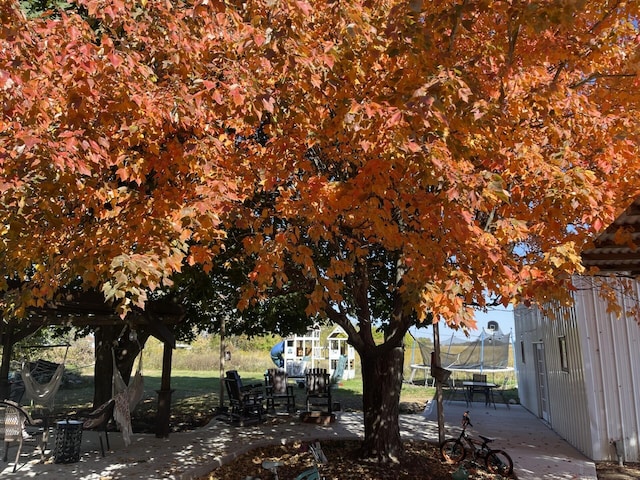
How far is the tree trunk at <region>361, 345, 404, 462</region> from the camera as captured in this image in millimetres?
7812

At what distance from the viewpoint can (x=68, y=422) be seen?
7.84 metres

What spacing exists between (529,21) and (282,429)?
31.1ft

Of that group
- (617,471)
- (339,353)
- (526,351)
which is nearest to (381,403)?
(617,471)

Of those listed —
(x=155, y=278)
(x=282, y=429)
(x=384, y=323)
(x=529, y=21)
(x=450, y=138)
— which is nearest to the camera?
(x=529, y=21)

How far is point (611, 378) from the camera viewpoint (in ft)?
27.2

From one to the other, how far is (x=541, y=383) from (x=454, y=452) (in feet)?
19.5

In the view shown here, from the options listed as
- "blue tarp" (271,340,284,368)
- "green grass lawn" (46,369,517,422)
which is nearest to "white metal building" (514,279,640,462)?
"green grass lawn" (46,369,517,422)

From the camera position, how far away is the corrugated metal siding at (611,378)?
26.6 feet

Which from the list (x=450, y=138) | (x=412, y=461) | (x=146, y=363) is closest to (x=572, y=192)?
(x=450, y=138)

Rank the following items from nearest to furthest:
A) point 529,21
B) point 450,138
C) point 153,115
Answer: point 529,21 → point 450,138 → point 153,115

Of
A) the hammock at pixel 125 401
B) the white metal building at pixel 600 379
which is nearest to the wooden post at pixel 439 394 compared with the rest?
the white metal building at pixel 600 379

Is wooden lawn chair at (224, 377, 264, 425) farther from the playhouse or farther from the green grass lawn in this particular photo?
the playhouse

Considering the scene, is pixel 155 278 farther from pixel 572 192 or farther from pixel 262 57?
pixel 572 192

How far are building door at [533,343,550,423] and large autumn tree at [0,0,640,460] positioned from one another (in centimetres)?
758
